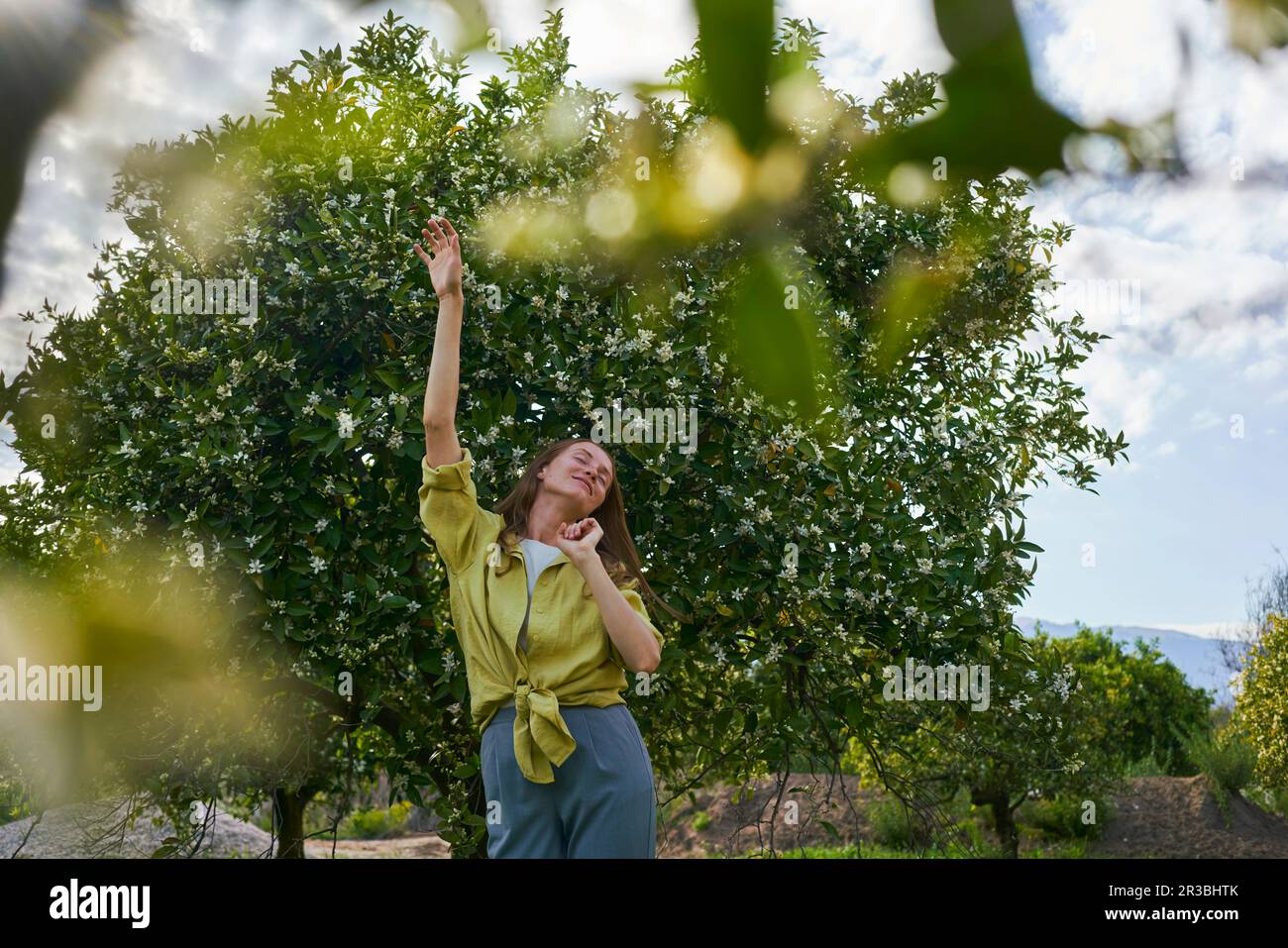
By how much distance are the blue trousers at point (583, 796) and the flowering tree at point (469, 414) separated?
1.36 m

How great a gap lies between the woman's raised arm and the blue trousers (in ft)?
2.04

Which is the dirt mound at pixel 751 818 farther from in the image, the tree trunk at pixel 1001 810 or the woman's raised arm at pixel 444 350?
the woman's raised arm at pixel 444 350

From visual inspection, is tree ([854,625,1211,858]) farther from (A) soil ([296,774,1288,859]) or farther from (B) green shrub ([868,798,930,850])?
(A) soil ([296,774,1288,859])

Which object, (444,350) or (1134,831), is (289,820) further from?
(1134,831)

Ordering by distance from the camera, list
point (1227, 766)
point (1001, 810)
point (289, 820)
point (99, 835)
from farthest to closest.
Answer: point (1227, 766) < point (1001, 810) < point (289, 820) < point (99, 835)

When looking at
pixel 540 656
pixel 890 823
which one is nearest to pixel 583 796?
pixel 540 656

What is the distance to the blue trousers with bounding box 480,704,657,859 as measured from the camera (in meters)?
2.19

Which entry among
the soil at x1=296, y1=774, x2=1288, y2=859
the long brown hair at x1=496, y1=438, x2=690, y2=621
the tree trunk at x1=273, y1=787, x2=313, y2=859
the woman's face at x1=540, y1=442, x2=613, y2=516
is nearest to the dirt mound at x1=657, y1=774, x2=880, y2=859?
the soil at x1=296, y1=774, x2=1288, y2=859

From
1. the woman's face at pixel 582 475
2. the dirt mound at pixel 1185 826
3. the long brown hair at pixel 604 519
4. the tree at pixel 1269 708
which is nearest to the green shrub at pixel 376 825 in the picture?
the dirt mound at pixel 1185 826

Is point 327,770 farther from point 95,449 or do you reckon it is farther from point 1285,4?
point 1285,4

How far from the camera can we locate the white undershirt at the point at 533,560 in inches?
92.1

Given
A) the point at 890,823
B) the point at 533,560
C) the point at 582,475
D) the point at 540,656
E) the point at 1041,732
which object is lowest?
the point at 890,823

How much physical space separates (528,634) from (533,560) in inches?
8.3

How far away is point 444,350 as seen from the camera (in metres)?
2.31
